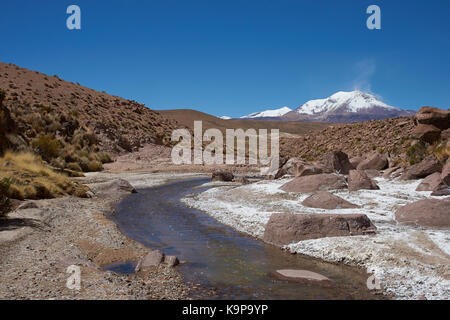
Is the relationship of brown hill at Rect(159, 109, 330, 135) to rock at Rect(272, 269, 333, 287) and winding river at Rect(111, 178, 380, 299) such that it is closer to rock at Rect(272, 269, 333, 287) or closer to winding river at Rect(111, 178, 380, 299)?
winding river at Rect(111, 178, 380, 299)

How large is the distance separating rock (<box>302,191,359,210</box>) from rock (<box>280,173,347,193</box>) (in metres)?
2.47

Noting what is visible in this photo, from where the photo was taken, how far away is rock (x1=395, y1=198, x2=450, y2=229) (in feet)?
30.9

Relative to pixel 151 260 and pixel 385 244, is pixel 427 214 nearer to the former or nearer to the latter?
pixel 385 244

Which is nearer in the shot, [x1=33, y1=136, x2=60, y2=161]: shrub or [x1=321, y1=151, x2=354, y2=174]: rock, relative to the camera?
[x1=321, y1=151, x2=354, y2=174]: rock

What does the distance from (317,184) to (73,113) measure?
3351 centimetres

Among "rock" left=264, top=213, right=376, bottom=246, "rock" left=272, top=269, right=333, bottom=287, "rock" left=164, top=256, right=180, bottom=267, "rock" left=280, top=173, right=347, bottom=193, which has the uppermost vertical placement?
"rock" left=280, top=173, right=347, bottom=193

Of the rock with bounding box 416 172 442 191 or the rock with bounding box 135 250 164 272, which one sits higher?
the rock with bounding box 416 172 442 191

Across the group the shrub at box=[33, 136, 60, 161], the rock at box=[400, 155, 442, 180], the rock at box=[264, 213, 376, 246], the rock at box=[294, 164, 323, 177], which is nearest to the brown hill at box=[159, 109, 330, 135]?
the shrub at box=[33, 136, 60, 161]

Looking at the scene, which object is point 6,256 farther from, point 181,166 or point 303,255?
point 181,166

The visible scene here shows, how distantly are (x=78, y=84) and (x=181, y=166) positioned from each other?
2929 cm

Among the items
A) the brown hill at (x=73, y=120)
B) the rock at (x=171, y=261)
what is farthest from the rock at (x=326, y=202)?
the brown hill at (x=73, y=120)

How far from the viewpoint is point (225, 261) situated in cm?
804

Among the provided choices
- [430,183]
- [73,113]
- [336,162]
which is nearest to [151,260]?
[430,183]
